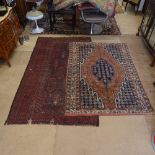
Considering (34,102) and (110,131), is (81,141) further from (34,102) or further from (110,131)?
(34,102)

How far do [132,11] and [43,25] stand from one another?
231 cm

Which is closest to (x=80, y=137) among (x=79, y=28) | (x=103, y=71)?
(x=103, y=71)

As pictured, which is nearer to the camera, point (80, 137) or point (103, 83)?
point (80, 137)

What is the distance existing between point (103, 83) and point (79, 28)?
5.50 ft

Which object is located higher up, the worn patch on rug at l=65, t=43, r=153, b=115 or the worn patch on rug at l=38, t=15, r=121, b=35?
the worn patch on rug at l=38, t=15, r=121, b=35

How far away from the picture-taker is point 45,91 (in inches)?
88.0

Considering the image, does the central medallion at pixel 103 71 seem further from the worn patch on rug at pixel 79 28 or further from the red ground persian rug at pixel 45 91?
the worn patch on rug at pixel 79 28

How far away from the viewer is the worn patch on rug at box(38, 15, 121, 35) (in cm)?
342

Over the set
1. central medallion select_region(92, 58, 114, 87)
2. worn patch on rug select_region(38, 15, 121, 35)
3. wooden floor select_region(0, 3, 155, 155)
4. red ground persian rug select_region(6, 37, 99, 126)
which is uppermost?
worn patch on rug select_region(38, 15, 121, 35)

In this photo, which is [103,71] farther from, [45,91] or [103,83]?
[45,91]

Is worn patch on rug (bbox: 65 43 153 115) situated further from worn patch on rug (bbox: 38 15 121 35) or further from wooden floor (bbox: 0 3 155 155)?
worn patch on rug (bbox: 38 15 121 35)

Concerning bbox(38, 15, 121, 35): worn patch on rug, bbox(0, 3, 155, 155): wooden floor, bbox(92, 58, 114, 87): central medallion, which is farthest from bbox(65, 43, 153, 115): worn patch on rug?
bbox(38, 15, 121, 35): worn patch on rug

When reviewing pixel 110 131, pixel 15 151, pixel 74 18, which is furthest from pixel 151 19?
pixel 15 151

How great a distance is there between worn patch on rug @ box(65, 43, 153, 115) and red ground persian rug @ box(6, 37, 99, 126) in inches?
3.7
